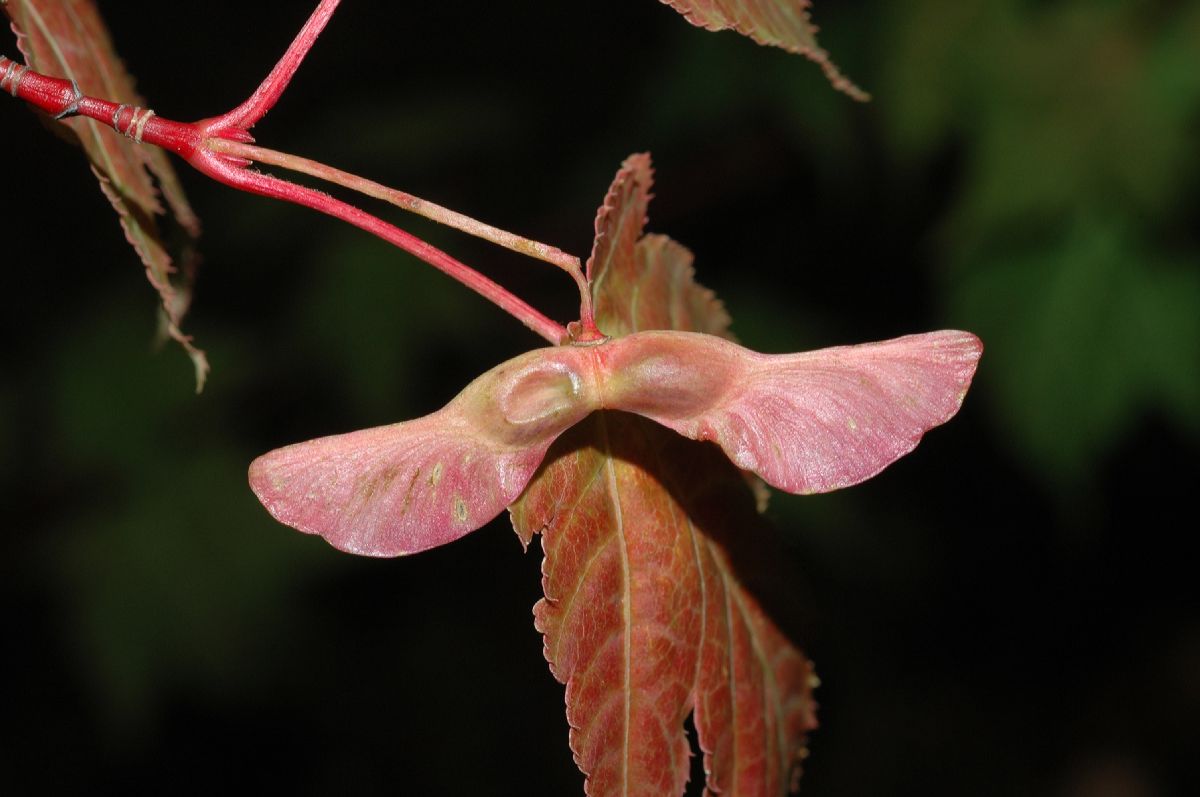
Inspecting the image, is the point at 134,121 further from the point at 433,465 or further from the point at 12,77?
the point at 433,465

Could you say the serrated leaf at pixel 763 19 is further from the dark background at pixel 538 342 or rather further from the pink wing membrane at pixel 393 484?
the dark background at pixel 538 342

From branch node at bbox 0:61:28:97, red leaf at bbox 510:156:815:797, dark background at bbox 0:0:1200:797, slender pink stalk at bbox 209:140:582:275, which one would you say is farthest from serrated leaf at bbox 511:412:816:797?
dark background at bbox 0:0:1200:797

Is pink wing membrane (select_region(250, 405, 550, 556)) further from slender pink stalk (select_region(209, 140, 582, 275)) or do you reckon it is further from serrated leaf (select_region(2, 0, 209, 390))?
serrated leaf (select_region(2, 0, 209, 390))

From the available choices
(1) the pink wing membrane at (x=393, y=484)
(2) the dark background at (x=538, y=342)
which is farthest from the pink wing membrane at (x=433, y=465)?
(2) the dark background at (x=538, y=342)

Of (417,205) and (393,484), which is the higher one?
(417,205)

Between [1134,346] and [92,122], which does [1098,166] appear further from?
[92,122]

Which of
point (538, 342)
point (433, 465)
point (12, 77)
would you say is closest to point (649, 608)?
point (433, 465)
